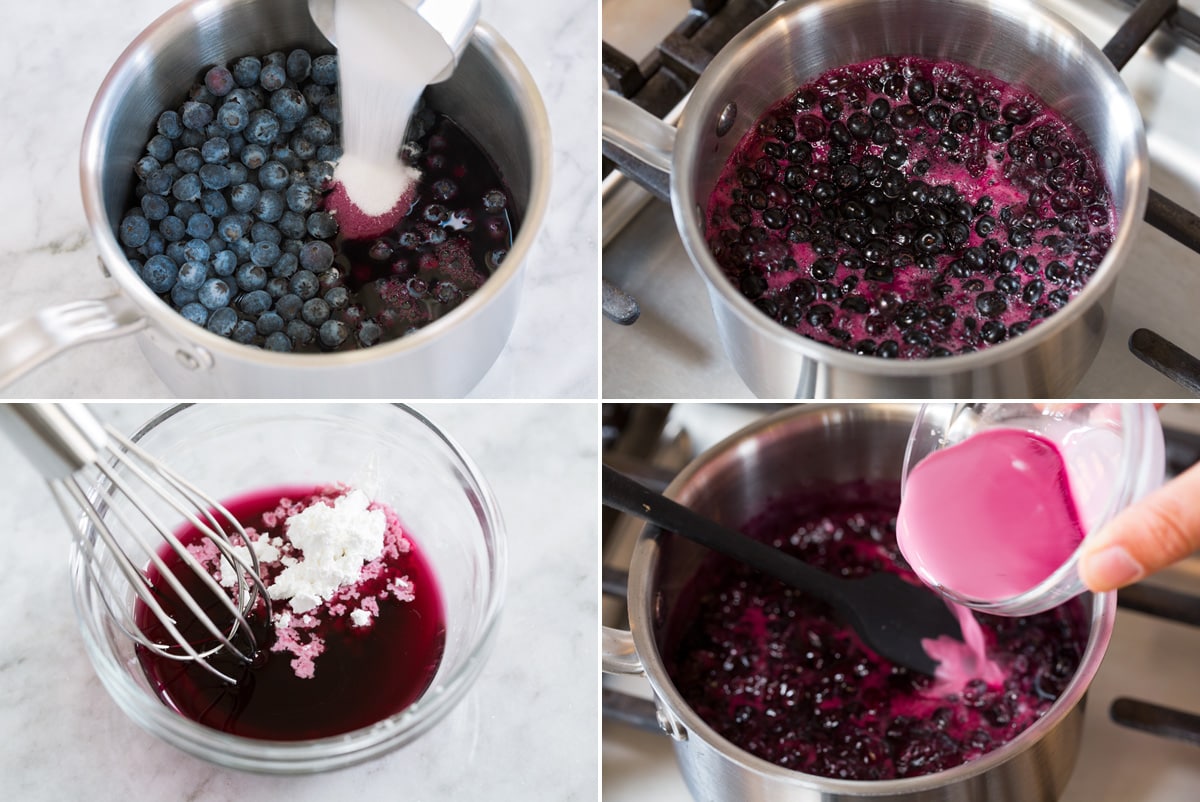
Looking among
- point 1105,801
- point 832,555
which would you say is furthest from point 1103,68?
point 1105,801

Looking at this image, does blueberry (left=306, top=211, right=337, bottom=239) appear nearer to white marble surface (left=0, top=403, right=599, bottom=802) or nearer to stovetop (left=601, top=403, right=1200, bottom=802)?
white marble surface (left=0, top=403, right=599, bottom=802)

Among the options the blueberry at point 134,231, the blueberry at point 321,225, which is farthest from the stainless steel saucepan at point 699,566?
the blueberry at point 134,231

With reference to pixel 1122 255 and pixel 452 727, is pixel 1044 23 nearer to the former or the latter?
pixel 1122 255

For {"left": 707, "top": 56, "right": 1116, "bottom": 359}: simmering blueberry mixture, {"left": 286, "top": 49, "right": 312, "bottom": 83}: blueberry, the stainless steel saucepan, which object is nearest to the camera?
the stainless steel saucepan

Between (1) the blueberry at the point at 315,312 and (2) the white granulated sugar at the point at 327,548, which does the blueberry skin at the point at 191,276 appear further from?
(2) the white granulated sugar at the point at 327,548

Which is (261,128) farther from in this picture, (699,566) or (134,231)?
(699,566)

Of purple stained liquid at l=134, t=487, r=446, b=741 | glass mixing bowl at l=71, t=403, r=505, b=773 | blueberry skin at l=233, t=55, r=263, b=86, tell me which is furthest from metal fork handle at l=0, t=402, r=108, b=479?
blueberry skin at l=233, t=55, r=263, b=86

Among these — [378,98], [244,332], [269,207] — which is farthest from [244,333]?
[378,98]
